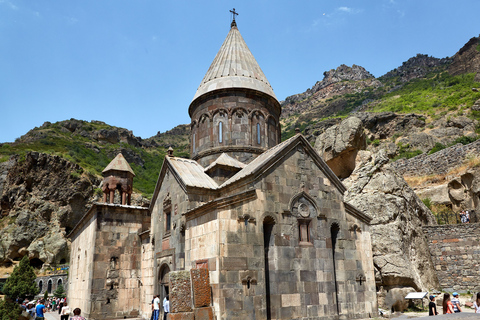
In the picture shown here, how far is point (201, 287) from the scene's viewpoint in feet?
22.6

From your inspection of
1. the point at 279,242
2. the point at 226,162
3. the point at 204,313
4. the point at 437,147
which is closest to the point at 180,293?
the point at 204,313

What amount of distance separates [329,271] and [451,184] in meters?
12.0

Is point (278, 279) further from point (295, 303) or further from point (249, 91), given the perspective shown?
point (249, 91)

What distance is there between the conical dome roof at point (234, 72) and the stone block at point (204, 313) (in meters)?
8.11

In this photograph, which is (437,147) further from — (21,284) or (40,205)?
(40,205)

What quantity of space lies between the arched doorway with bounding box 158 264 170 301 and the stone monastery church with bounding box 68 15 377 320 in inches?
1.1

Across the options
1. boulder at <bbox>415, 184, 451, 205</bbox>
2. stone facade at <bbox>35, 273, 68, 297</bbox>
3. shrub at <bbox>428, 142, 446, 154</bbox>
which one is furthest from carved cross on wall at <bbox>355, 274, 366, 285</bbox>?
shrub at <bbox>428, 142, 446, 154</bbox>

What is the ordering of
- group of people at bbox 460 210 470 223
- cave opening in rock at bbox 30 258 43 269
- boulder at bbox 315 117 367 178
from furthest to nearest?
cave opening in rock at bbox 30 258 43 269 < boulder at bbox 315 117 367 178 < group of people at bbox 460 210 470 223

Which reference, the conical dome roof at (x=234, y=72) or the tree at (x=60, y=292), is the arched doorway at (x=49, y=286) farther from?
the conical dome roof at (x=234, y=72)

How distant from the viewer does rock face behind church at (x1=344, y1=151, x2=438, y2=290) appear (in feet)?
35.1

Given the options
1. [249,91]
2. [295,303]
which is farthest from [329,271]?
[249,91]

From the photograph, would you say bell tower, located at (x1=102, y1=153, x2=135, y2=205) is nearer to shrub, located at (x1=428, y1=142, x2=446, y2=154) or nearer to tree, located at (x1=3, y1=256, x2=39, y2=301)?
tree, located at (x1=3, y1=256, x2=39, y2=301)

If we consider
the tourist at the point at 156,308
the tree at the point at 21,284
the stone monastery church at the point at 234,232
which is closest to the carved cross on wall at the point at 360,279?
the stone monastery church at the point at 234,232

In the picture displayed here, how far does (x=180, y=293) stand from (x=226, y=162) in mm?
5051
